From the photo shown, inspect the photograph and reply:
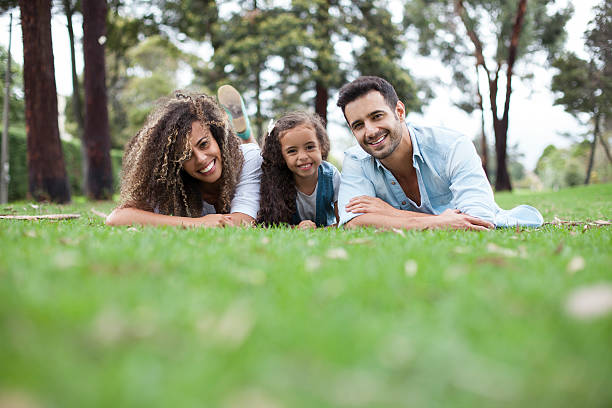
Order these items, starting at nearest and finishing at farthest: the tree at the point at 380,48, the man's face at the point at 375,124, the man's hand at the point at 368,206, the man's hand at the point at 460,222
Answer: the man's hand at the point at 460,222 → the man's hand at the point at 368,206 → the man's face at the point at 375,124 → the tree at the point at 380,48

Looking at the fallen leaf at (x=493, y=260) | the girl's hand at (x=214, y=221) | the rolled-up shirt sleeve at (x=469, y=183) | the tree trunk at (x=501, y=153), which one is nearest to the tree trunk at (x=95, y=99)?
the girl's hand at (x=214, y=221)

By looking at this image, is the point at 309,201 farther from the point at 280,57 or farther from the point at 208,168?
the point at 280,57

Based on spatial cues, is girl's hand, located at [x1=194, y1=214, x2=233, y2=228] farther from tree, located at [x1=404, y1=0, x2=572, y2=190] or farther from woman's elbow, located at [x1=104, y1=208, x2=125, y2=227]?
tree, located at [x1=404, y1=0, x2=572, y2=190]

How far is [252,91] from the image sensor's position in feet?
61.7

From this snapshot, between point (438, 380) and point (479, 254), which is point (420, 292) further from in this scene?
point (479, 254)

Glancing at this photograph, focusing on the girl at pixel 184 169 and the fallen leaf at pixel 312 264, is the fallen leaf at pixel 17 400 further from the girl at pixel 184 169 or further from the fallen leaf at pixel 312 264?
the girl at pixel 184 169

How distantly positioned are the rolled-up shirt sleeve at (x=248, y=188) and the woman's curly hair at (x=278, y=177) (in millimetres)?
100

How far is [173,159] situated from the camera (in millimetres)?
4508

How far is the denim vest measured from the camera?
5227mm

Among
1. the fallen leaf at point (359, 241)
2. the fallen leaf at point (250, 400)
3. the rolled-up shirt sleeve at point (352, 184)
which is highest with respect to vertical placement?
the rolled-up shirt sleeve at point (352, 184)

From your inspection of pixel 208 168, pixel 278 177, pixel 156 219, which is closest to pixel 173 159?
pixel 208 168

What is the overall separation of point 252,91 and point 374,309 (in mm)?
18238

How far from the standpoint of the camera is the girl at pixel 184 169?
4.40 meters

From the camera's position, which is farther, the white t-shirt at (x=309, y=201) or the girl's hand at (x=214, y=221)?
the white t-shirt at (x=309, y=201)
